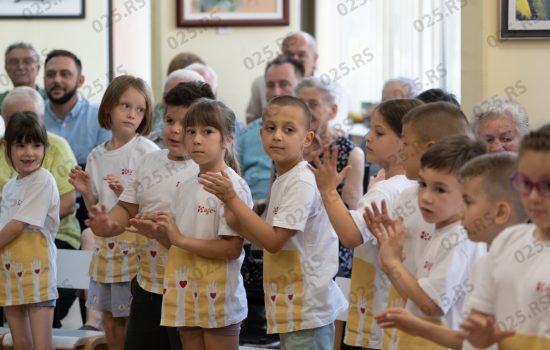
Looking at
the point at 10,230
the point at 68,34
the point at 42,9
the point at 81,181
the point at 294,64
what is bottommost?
the point at 10,230

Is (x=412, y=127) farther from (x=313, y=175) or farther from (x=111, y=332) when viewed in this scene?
(x=111, y=332)

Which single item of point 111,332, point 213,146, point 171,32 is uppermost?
point 171,32

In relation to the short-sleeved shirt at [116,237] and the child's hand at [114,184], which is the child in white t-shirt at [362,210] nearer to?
the child's hand at [114,184]

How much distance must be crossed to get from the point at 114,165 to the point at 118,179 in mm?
129

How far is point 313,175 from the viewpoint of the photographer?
373cm

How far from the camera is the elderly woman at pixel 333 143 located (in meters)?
4.89

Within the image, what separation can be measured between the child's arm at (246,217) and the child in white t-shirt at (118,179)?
3.11 ft

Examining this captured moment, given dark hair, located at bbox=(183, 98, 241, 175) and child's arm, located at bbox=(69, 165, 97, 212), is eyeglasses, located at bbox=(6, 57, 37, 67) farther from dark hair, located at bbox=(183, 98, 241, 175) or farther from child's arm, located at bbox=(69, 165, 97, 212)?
dark hair, located at bbox=(183, 98, 241, 175)

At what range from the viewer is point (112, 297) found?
4555 millimetres

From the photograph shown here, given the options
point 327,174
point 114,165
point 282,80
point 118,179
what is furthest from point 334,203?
→ point 282,80

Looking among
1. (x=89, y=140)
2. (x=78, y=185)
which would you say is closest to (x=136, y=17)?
(x=89, y=140)

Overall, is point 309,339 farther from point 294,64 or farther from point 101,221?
point 294,64

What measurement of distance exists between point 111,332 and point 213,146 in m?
1.20

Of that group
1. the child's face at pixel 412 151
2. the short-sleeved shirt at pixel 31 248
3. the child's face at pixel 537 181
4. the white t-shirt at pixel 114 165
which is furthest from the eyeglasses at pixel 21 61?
the child's face at pixel 537 181
